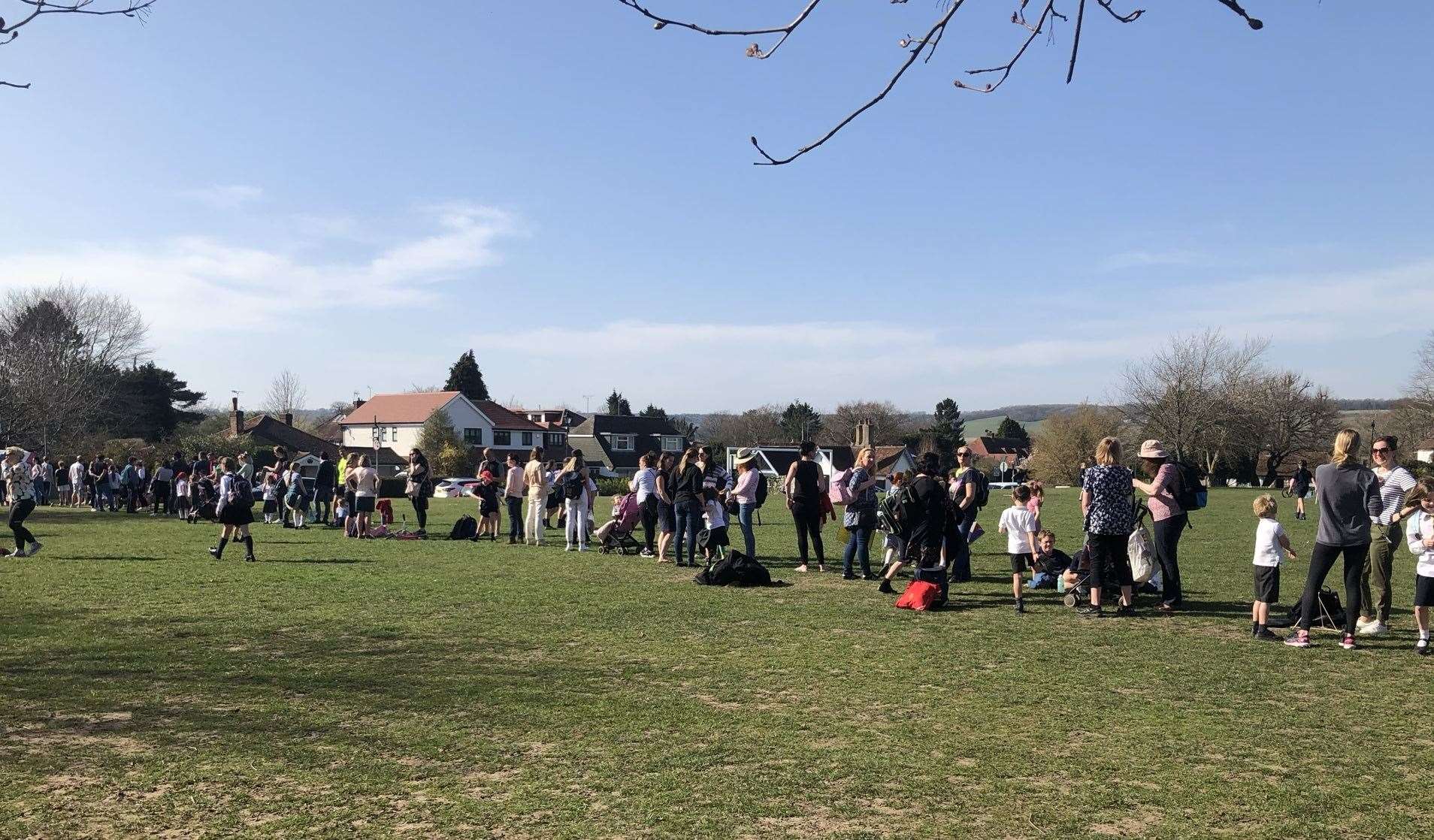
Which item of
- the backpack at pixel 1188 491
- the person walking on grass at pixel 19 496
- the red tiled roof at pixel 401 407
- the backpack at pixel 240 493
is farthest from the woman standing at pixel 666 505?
the red tiled roof at pixel 401 407

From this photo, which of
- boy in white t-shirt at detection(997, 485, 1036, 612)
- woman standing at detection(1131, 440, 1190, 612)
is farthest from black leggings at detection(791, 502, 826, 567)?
woman standing at detection(1131, 440, 1190, 612)

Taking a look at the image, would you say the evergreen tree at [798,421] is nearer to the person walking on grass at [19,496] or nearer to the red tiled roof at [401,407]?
the red tiled roof at [401,407]

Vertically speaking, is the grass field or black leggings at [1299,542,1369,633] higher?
black leggings at [1299,542,1369,633]

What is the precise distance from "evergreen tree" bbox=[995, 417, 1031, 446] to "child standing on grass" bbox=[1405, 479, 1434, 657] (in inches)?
5096

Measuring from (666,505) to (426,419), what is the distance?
2825 inches

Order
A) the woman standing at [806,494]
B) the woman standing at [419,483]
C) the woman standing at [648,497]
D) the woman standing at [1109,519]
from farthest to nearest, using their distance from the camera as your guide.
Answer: the woman standing at [419,483]
the woman standing at [648,497]
the woman standing at [806,494]
the woman standing at [1109,519]

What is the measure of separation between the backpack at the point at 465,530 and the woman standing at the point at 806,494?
27.1 ft

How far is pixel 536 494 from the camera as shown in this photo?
1906 cm

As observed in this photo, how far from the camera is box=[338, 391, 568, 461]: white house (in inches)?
3433

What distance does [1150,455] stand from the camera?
11188 mm

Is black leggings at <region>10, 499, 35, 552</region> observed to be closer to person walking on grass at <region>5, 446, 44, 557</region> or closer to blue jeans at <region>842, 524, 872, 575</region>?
person walking on grass at <region>5, 446, 44, 557</region>

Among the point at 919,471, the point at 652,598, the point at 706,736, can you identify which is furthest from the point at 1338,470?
the point at 652,598

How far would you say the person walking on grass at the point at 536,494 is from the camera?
18.6 meters

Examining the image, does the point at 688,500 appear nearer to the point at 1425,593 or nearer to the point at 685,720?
the point at 685,720
